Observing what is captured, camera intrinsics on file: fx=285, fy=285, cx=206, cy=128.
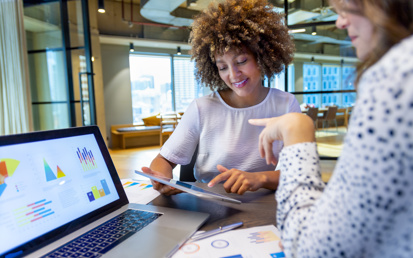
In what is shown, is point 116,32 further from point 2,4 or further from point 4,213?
point 4,213

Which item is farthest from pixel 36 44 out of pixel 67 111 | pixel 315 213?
pixel 315 213

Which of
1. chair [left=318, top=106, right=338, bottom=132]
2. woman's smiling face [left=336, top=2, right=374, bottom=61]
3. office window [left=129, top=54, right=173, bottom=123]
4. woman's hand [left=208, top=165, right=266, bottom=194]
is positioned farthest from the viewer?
office window [left=129, top=54, right=173, bottom=123]

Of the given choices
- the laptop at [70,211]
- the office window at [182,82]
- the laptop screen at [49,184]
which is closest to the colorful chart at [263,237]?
the laptop at [70,211]

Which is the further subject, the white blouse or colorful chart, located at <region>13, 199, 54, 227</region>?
the white blouse

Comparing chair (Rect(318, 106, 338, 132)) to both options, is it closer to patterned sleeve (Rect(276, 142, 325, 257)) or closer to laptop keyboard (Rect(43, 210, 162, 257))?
laptop keyboard (Rect(43, 210, 162, 257))

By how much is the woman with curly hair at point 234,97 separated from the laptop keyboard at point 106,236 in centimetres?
45

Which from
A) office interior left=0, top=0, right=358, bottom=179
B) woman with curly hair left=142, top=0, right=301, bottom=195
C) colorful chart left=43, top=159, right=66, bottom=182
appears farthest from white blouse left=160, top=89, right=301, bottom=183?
office interior left=0, top=0, right=358, bottom=179

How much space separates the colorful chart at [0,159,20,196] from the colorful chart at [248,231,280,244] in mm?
550

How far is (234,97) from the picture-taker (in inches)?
56.3

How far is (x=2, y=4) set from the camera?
11.7 feet

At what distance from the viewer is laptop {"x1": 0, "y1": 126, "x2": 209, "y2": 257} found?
1.95 ft

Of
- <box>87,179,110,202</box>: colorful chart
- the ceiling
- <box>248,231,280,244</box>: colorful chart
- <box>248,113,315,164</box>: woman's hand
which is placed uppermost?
the ceiling

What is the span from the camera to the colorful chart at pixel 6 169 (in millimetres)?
595

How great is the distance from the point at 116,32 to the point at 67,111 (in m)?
4.24
